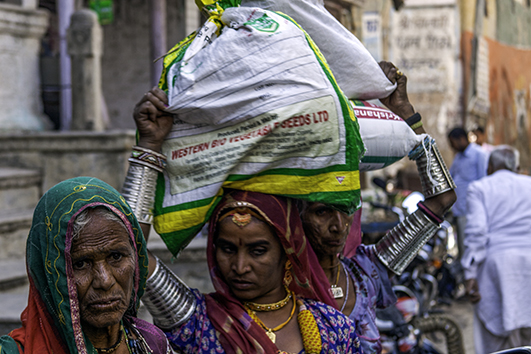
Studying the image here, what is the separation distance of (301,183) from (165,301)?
0.59 metres

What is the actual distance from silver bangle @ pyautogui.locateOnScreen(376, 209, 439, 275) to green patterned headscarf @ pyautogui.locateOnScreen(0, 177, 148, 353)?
4.46 ft

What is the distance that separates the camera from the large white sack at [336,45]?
2.07 m

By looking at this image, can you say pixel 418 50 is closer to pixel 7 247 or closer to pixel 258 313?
pixel 7 247

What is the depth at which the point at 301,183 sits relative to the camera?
185 centimetres

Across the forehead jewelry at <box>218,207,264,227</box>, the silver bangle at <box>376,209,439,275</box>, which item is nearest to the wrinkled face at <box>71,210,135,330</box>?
the forehead jewelry at <box>218,207,264,227</box>

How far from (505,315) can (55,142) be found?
400cm

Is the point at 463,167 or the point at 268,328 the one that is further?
the point at 463,167

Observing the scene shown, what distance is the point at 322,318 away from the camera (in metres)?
1.98

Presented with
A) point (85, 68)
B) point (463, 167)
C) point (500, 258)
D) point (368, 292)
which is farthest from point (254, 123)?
point (463, 167)

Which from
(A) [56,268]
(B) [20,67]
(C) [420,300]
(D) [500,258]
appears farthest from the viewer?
(B) [20,67]

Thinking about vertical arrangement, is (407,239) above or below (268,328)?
above

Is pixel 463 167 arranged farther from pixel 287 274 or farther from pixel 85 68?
pixel 287 274

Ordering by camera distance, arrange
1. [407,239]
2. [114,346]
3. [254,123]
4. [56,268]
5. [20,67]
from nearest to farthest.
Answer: [56,268] < [114,346] < [254,123] < [407,239] < [20,67]

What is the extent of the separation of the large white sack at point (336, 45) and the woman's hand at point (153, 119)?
0.53 m
